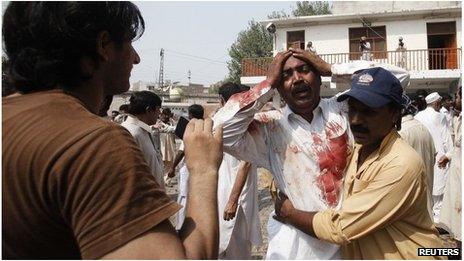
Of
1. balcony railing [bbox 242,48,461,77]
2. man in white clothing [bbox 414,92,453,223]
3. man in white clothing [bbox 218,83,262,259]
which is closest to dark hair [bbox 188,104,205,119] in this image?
man in white clothing [bbox 218,83,262,259]

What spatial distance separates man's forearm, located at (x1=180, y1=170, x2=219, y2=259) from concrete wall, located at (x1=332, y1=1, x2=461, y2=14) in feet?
64.9

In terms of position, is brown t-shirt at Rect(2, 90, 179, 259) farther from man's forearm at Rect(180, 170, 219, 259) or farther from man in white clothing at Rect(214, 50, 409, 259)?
man in white clothing at Rect(214, 50, 409, 259)

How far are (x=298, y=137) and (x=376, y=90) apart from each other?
0.49m

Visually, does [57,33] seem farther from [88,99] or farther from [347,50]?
[347,50]

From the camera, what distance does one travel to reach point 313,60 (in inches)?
89.4

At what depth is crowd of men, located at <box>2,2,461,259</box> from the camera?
0.98 meters

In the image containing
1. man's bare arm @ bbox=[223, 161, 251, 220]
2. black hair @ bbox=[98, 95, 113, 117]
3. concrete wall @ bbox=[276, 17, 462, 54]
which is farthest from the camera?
concrete wall @ bbox=[276, 17, 462, 54]

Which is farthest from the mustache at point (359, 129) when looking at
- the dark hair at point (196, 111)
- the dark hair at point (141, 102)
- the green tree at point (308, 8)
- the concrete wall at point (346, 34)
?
the green tree at point (308, 8)

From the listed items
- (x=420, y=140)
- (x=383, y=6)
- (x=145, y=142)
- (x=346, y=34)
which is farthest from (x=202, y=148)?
(x=383, y=6)

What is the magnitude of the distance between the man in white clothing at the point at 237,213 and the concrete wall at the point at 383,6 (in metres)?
17.4

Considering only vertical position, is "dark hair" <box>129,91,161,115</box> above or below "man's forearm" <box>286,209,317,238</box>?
above

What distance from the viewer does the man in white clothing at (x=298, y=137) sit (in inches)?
85.0

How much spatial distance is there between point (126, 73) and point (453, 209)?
4632 mm

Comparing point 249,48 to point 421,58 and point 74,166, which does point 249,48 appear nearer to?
point 421,58
